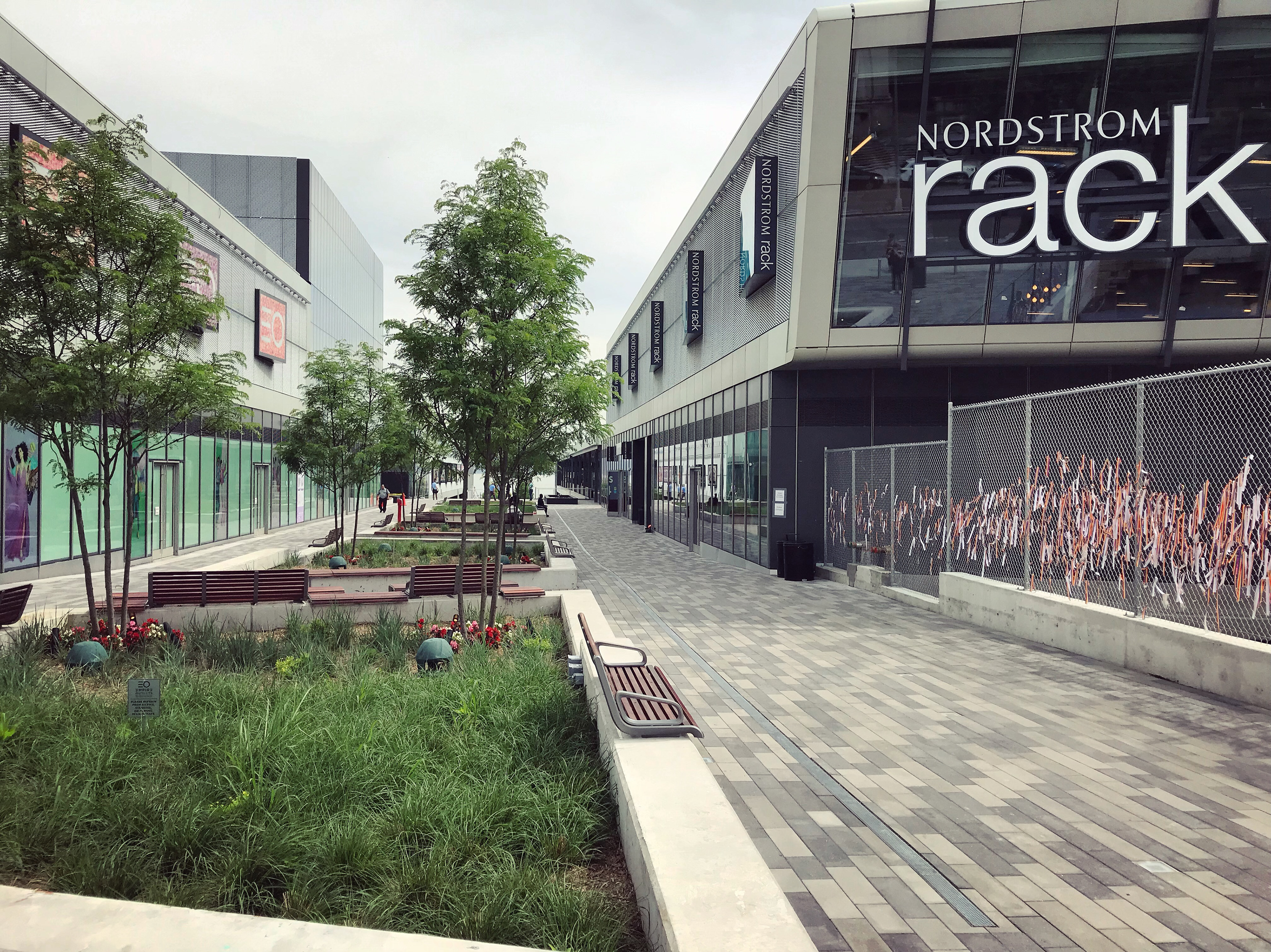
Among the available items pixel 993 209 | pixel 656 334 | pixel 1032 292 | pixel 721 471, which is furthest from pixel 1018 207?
pixel 656 334

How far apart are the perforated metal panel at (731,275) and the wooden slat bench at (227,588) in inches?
457

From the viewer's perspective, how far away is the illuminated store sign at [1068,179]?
1639 centimetres

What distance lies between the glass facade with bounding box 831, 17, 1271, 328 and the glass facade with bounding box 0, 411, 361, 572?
14.0 meters

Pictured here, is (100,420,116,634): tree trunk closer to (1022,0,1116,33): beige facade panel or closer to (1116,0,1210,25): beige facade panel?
(1022,0,1116,33): beige facade panel

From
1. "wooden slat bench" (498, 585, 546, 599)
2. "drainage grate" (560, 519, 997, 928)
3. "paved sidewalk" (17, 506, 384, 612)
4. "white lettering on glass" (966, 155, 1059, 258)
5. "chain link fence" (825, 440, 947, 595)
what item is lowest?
"paved sidewalk" (17, 506, 384, 612)

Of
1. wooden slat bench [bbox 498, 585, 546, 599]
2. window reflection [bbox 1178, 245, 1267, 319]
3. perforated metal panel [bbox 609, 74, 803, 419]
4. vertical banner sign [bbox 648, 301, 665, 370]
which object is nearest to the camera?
wooden slat bench [bbox 498, 585, 546, 599]

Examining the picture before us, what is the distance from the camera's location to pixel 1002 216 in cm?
1708

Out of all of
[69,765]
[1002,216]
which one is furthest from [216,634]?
[1002,216]

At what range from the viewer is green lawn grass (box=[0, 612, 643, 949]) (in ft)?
12.5

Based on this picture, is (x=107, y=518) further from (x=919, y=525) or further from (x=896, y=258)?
(x=896, y=258)

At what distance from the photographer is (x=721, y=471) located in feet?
80.0

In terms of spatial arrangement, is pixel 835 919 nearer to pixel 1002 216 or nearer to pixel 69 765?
pixel 69 765

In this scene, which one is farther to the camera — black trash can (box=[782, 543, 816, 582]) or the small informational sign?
black trash can (box=[782, 543, 816, 582])

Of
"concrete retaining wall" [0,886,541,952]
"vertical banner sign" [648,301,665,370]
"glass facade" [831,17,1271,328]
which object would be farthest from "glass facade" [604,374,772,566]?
"concrete retaining wall" [0,886,541,952]
